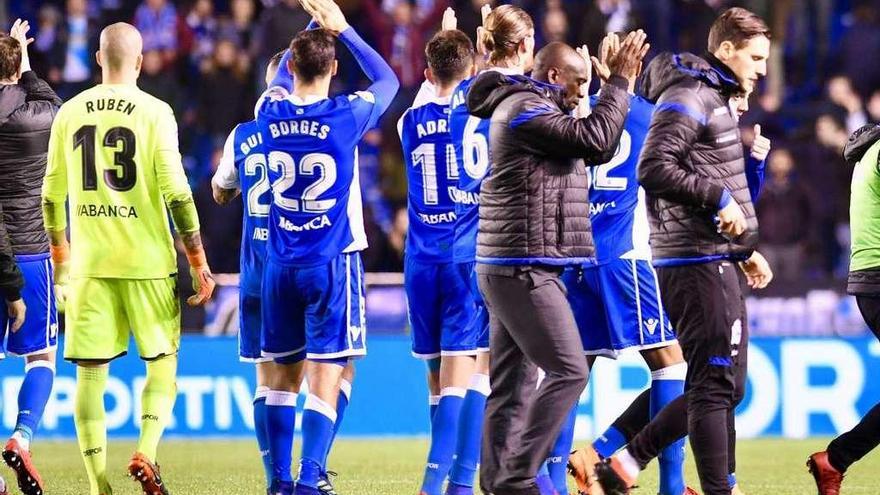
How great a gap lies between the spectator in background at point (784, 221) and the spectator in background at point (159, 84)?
6.57 meters

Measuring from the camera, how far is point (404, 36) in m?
17.7

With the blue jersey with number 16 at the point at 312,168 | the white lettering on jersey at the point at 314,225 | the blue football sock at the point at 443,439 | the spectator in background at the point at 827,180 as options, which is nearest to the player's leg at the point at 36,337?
the blue jersey with number 16 at the point at 312,168

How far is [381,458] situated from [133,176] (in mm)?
4395

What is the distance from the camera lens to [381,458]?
11.8 m

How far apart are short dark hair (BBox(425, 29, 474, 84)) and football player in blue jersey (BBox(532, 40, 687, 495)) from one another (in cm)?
92

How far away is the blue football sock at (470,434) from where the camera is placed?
8.14 meters

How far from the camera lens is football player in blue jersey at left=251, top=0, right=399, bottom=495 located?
313 inches

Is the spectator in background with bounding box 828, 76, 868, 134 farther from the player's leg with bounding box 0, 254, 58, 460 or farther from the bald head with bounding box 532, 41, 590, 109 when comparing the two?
the bald head with bounding box 532, 41, 590, 109

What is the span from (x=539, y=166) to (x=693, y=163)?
73 centimetres

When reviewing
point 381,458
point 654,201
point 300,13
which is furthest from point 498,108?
point 300,13

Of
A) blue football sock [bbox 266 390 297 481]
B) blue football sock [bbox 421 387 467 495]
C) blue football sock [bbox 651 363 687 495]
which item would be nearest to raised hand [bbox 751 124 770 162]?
blue football sock [bbox 651 363 687 495]

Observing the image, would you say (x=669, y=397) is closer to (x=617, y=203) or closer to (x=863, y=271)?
(x=617, y=203)

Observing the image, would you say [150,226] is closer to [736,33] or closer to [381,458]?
[736,33]

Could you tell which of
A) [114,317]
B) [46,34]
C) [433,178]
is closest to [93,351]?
[114,317]
